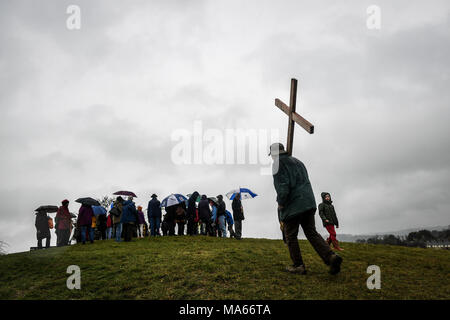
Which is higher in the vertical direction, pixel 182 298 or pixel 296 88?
pixel 296 88

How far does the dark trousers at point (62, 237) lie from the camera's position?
18.3 metres

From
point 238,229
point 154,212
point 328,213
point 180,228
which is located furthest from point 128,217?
point 328,213

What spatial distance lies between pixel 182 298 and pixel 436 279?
551 centimetres

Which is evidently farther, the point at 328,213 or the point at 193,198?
the point at 193,198

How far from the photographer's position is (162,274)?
6.84 metres

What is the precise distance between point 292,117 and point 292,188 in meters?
2.00

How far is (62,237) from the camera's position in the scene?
18.5 m

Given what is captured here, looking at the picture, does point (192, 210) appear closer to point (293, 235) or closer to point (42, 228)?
point (42, 228)

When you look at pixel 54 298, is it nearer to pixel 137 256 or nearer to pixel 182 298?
pixel 182 298

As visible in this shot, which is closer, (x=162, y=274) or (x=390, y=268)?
(x=162, y=274)

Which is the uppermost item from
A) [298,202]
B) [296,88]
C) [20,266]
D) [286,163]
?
[296,88]

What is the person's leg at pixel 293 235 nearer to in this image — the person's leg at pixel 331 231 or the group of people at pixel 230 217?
the group of people at pixel 230 217
